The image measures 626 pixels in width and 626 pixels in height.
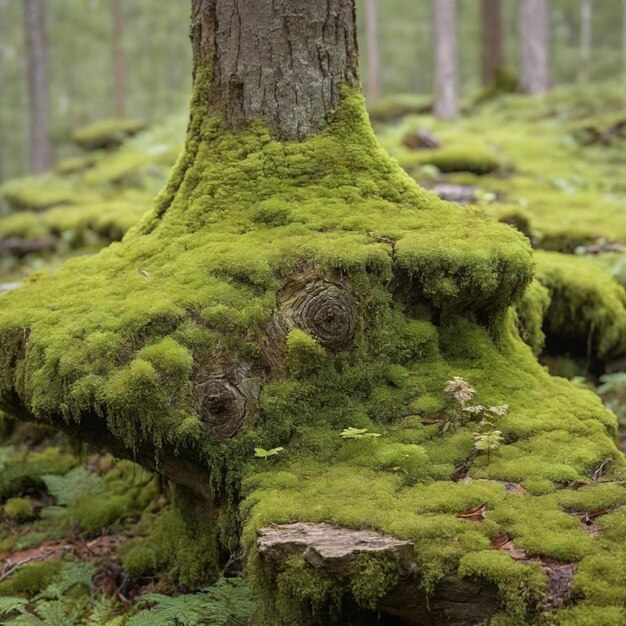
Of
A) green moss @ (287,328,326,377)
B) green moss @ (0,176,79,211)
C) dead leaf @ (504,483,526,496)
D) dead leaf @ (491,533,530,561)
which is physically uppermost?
green moss @ (0,176,79,211)

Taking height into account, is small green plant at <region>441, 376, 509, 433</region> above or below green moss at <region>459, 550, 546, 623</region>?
above

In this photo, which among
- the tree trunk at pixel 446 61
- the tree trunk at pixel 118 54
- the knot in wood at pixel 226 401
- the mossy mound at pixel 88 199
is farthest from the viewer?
the tree trunk at pixel 118 54

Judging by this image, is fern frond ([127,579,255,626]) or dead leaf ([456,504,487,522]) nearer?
dead leaf ([456,504,487,522])

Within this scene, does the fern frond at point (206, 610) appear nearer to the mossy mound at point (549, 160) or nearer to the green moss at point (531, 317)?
the green moss at point (531, 317)

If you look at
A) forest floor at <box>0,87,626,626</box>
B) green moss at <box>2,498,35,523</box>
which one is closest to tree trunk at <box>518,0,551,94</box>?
forest floor at <box>0,87,626,626</box>

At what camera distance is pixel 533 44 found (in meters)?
19.8

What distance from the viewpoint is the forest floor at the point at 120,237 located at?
4148mm

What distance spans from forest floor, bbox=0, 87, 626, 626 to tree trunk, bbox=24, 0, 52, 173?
747 centimetres

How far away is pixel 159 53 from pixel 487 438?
40.0 metres

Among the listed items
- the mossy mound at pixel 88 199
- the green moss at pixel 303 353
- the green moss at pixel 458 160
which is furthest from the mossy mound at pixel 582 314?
the mossy mound at pixel 88 199

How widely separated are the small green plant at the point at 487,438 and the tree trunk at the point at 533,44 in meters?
18.7

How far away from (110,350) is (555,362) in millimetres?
4068

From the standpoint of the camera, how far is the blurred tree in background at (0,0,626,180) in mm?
33938

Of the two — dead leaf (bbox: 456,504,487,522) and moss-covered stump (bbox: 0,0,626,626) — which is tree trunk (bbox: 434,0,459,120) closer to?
moss-covered stump (bbox: 0,0,626,626)
